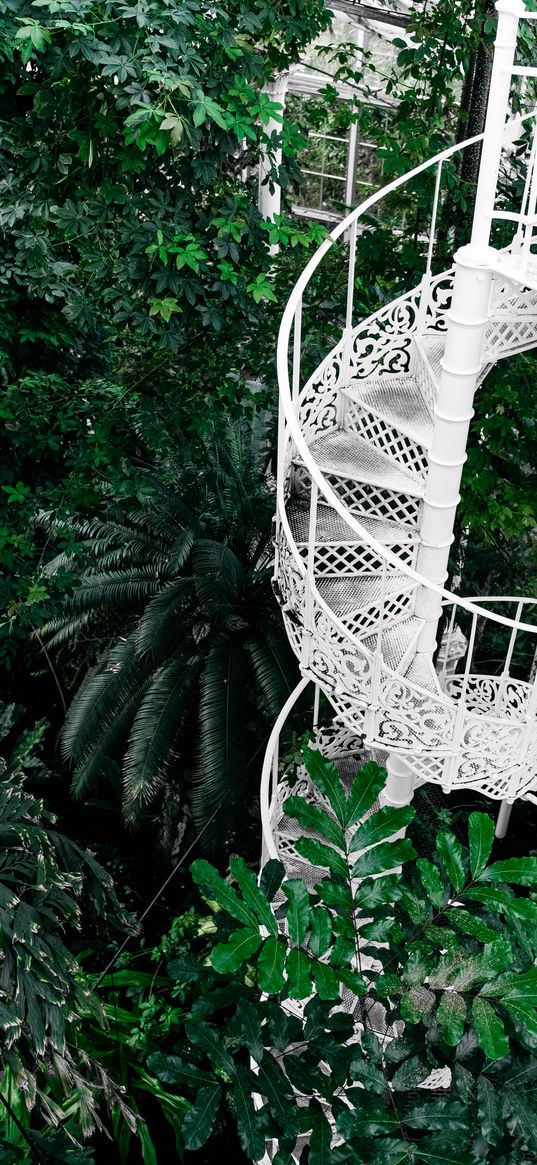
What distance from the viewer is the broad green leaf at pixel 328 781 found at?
3436 millimetres

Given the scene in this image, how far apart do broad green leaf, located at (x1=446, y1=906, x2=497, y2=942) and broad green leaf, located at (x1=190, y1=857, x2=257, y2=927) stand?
2.07 ft

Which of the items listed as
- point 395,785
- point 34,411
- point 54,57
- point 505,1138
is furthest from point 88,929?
point 54,57

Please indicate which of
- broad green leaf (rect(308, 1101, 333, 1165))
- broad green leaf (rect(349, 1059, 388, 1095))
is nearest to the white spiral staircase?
broad green leaf (rect(349, 1059, 388, 1095))

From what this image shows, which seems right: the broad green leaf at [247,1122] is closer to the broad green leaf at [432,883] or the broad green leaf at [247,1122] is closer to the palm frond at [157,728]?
the broad green leaf at [432,883]

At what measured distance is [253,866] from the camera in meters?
7.27

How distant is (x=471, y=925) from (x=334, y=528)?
2.20 meters

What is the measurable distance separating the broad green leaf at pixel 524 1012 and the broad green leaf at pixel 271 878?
30.3 inches

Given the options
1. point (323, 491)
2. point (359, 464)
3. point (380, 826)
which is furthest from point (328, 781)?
point (359, 464)

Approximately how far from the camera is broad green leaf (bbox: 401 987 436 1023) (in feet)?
10.5

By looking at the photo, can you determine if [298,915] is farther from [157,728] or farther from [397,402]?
[157,728]

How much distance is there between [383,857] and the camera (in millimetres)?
3291

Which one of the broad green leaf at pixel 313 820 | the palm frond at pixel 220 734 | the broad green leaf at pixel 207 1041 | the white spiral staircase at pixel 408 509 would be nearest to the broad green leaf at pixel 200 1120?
the broad green leaf at pixel 207 1041

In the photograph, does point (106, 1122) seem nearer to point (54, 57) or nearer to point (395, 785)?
point (395, 785)

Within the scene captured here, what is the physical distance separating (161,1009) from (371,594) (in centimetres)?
335
